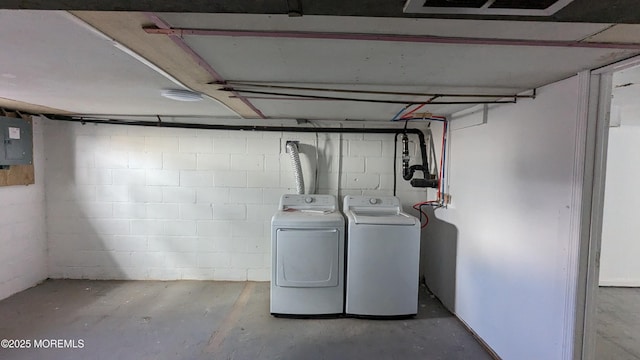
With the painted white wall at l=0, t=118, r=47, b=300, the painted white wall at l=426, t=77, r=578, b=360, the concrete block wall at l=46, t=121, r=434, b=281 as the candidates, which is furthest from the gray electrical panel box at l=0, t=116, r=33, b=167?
the painted white wall at l=426, t=77, r=578, b=360

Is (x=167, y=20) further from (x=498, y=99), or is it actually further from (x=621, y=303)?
(x=621, y=303)

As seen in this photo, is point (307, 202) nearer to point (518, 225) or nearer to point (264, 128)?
point (264, 128)

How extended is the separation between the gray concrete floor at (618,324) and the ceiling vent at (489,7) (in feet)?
8.72

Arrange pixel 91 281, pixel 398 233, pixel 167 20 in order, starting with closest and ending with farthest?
1. pixel 167 20
2. pixel 398 233
3. pixel 91 281

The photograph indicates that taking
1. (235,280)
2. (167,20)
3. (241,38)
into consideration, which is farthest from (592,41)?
(235,280)

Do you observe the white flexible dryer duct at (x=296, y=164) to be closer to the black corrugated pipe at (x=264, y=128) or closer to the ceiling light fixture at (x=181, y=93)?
the black corrugated pipe at (x=264, y=128)

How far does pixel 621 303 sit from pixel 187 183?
4.78m

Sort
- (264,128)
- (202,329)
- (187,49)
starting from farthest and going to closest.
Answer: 1. (264,128)
2. (202,329)
3. (187,49)

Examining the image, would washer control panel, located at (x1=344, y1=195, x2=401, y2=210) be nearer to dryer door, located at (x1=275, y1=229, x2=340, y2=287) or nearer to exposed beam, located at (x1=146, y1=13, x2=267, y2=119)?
dryer door, located at (x1=275, y1=229, x2=340, y2=287)

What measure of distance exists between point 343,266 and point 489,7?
7.66 ft

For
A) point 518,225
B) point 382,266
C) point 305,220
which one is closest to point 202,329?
point 305,220

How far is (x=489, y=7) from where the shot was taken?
2.55ft

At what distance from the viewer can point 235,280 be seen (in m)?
3.48

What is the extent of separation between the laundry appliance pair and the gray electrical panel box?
270 cm
